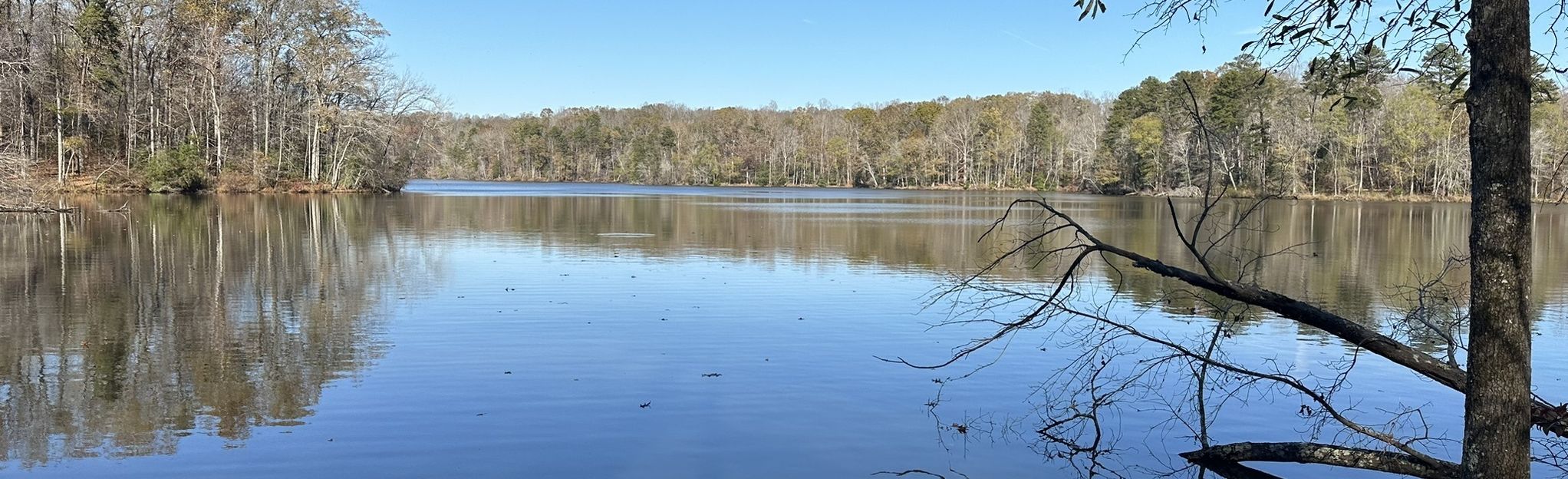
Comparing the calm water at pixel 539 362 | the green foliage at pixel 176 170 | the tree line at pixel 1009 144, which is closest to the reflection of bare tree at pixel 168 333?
the calm water at pixel 539 362

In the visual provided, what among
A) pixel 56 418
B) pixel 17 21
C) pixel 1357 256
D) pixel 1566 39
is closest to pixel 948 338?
pixel 1566 39

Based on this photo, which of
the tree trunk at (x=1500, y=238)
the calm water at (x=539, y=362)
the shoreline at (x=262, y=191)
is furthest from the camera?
the shoreline at (x=262, y=191)

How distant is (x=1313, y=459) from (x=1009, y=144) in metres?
98.2

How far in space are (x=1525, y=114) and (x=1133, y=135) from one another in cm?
8233

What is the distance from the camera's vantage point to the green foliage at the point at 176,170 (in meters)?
45.4

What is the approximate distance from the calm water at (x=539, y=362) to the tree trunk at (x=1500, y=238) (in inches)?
96.8

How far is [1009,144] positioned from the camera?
10106 centimetres

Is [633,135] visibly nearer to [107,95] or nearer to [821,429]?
[107,95]

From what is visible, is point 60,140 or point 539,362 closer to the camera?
point 539,362

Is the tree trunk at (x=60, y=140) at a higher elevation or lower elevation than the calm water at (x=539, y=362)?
higher

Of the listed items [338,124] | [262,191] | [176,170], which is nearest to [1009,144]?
[338,124]

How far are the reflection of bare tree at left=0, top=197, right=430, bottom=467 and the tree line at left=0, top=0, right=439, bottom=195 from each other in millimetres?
28007

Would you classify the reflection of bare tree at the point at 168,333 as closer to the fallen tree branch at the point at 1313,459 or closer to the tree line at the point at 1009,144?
the fallen tree branch at the point at 1313,459

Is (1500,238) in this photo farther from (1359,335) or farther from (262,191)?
(262,191)
